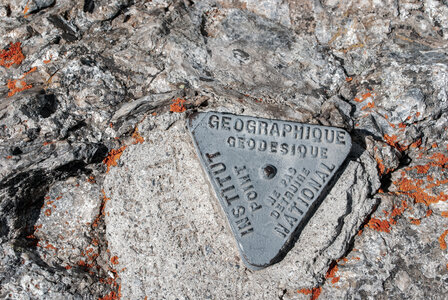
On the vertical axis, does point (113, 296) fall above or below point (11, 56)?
below

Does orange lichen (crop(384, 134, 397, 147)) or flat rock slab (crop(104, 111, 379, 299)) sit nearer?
flat rock slab (crop(104, 111, 379, 299))

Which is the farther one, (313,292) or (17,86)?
Answer: (17,86)

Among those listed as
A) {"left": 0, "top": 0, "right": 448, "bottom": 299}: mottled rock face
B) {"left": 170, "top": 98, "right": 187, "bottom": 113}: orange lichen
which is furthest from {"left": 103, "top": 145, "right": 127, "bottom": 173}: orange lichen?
{"left": 170, "top": 98, "right": 187, "bottom": 113}: orange lichen

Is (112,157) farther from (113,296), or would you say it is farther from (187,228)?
(113,296)

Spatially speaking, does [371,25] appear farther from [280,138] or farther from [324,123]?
[280,138]

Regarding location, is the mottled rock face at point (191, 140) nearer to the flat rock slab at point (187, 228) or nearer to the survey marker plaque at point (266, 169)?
the flat rock slab at point (187, 228)

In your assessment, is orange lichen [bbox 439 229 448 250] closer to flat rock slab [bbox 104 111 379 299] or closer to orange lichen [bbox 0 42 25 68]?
flat rock slab [bbox 104 111 379 299]

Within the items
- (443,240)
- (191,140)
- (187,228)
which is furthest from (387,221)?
(191,140)
